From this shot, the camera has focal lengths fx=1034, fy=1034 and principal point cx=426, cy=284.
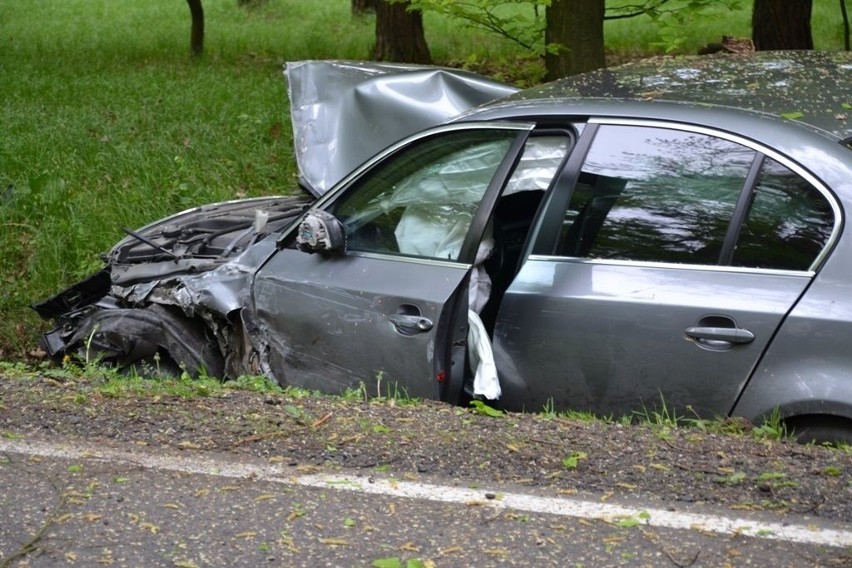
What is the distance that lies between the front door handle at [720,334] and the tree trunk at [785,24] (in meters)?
9.01

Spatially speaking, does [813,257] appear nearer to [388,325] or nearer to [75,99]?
[388,325]

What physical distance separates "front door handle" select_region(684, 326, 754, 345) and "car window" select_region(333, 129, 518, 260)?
1116 millimetres

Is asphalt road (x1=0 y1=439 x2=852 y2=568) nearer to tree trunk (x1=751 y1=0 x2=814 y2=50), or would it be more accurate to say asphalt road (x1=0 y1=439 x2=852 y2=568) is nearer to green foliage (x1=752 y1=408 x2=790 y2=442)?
green foliage (x1=752 y1=408 x2=790 y2=442)

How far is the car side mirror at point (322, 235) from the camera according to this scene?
4762 millimetres

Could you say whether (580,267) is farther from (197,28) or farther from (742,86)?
(197,28)

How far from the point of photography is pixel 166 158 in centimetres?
953

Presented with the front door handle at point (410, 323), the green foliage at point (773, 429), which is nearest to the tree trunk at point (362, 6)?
the front door handle at point (410, 323)

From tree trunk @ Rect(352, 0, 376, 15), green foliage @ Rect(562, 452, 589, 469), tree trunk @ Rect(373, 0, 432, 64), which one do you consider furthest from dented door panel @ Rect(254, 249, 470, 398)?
tree trunk @ Rect(352, 0, 376, 15)

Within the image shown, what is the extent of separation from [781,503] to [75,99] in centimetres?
994

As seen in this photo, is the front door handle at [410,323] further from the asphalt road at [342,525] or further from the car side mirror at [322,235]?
the asphalt road at [342,525]

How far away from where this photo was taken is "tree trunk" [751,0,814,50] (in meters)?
11.9

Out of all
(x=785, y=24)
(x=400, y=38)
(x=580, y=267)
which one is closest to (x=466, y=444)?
(x=580, y=267)

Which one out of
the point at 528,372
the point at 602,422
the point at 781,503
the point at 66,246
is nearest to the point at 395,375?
the point at 528,372

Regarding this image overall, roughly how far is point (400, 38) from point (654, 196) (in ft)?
32.1
